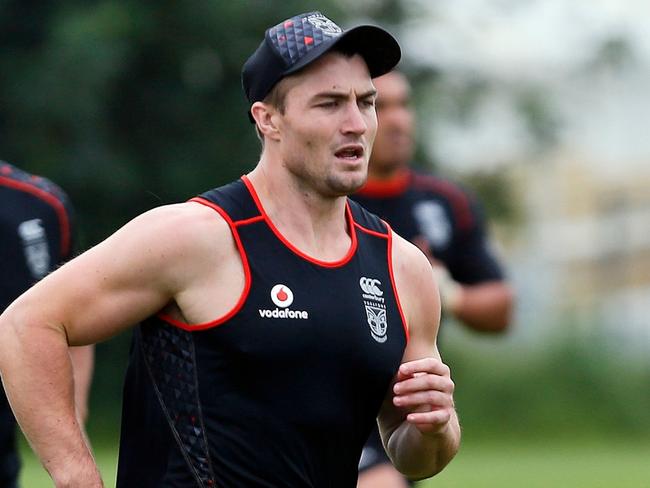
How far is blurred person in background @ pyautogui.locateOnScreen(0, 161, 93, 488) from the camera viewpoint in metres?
5.91

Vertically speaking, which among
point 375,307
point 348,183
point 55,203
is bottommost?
point 55,203

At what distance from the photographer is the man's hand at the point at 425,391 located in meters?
4.28

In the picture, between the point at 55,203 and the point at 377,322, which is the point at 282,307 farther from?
the point at 55,203

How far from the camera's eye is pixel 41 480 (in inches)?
496

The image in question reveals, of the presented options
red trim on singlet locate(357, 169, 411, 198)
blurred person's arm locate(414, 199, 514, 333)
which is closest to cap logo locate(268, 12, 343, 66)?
red trim on singlet locate(357, 169, 411, 198)

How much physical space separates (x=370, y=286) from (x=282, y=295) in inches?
13.6

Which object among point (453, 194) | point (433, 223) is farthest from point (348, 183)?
point (453, 194)

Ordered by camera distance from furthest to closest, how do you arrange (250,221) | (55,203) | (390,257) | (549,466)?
(549,466) → (55,203) → (390,257) → (250,221)

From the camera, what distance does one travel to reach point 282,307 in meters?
4.27

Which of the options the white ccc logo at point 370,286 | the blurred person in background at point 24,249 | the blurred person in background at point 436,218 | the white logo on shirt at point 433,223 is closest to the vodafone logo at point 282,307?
the white ccc logo at point 370,286

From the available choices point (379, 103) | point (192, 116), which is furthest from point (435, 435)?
point (192, 116)

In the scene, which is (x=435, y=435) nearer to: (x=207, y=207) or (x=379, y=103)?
(x=207, y=207)

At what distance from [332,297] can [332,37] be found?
2.43 feet

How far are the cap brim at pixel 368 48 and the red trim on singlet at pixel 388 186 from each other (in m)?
3.20
